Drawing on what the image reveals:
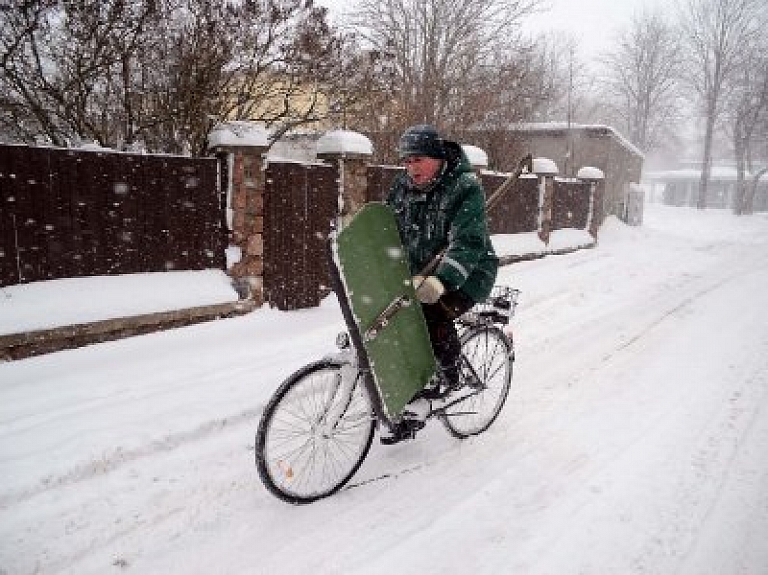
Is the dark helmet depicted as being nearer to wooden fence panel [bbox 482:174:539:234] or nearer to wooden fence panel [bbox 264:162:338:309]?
wooden fence panel [bbox 264:162:338:309]

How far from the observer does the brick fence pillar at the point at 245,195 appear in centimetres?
623

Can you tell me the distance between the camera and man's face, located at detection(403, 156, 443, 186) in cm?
314

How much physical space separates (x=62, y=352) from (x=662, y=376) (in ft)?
19.0

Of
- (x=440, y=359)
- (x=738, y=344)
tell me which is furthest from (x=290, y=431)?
(x=738, y=344)

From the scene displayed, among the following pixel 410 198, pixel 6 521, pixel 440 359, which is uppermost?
pixel 410 198

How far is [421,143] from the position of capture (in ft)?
10.0

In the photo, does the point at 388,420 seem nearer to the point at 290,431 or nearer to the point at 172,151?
the point at 290,431

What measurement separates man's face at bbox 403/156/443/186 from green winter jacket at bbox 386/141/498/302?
53 millimetres

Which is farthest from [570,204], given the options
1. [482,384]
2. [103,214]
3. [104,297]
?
[104,297]

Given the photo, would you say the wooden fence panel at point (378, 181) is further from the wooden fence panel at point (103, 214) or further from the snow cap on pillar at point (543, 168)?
the snow cap on pillar at point (543, 168)

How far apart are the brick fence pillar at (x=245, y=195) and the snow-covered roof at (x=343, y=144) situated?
1209 mm

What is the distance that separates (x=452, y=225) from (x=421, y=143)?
20.2 inches

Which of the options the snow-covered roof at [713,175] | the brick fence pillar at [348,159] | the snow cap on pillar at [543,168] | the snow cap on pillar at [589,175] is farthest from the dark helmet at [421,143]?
the snow-covered roof at [713,175]

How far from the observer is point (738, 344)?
20.3 ft
